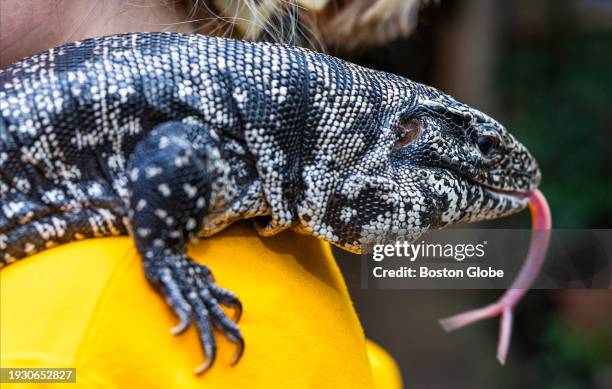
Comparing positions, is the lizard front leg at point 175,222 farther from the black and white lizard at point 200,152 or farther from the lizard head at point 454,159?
the lizard head at point 454,159

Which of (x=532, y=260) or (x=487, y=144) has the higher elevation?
(x=487, y=144)

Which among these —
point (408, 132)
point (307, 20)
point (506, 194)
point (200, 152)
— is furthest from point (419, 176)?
point (307, 20)

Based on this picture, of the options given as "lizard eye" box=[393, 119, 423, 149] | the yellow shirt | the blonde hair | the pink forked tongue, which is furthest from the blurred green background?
the yellow shirt

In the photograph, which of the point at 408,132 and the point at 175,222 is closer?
the point at 175,222

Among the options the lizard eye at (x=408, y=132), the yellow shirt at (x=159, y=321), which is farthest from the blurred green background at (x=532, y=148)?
the yellow shirt at (x=159, y=321)

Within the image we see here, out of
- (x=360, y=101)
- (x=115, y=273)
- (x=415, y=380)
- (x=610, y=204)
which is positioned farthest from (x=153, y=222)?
(x=415, y=380)

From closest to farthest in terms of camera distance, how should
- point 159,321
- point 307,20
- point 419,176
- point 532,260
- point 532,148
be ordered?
point 159,321 < point 419,176 < point 532,260 < point 307,20 < point 532,148

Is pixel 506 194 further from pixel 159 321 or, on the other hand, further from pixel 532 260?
pixel 159 321
